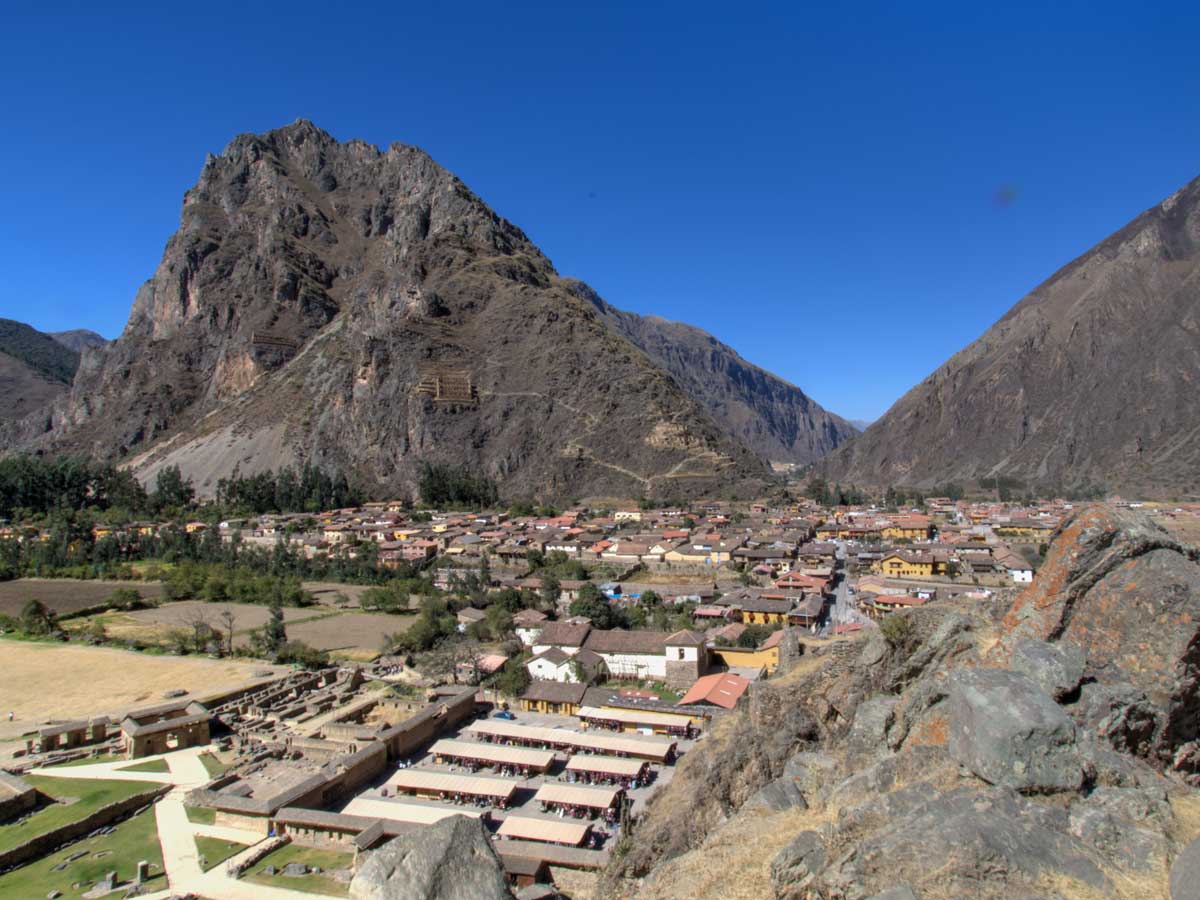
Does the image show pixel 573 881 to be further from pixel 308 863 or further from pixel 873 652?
pixel 873 652

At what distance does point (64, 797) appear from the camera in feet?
76.8

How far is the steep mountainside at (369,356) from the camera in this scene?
106250mm

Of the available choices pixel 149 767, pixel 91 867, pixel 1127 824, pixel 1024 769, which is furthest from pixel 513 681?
pixel 1127 824

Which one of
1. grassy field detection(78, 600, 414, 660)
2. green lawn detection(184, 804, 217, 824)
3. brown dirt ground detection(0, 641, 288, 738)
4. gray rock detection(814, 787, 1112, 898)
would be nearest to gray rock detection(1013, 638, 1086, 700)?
gray rock detection(814, 787, 1112, 898)

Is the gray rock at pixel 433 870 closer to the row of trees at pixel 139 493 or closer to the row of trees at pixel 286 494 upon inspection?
the row of trees at pixel 286 494

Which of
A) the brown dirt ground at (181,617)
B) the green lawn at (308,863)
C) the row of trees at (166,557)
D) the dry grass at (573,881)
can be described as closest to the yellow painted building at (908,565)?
the row of trees at (166,557)

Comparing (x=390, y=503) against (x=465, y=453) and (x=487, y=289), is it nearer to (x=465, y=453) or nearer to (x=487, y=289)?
(x=465, y=453)

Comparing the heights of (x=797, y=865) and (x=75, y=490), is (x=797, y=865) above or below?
below

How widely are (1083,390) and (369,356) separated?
134279mm

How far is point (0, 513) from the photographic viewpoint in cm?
9288

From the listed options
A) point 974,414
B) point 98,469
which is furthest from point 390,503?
point 974,414

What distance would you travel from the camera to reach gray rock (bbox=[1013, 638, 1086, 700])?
748 cm

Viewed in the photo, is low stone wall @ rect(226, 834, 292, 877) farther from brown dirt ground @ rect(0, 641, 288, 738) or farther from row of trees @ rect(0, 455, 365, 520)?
row of trees @ rect(0, 455, 365, 520)

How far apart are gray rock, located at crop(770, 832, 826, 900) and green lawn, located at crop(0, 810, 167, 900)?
57.9 feet
